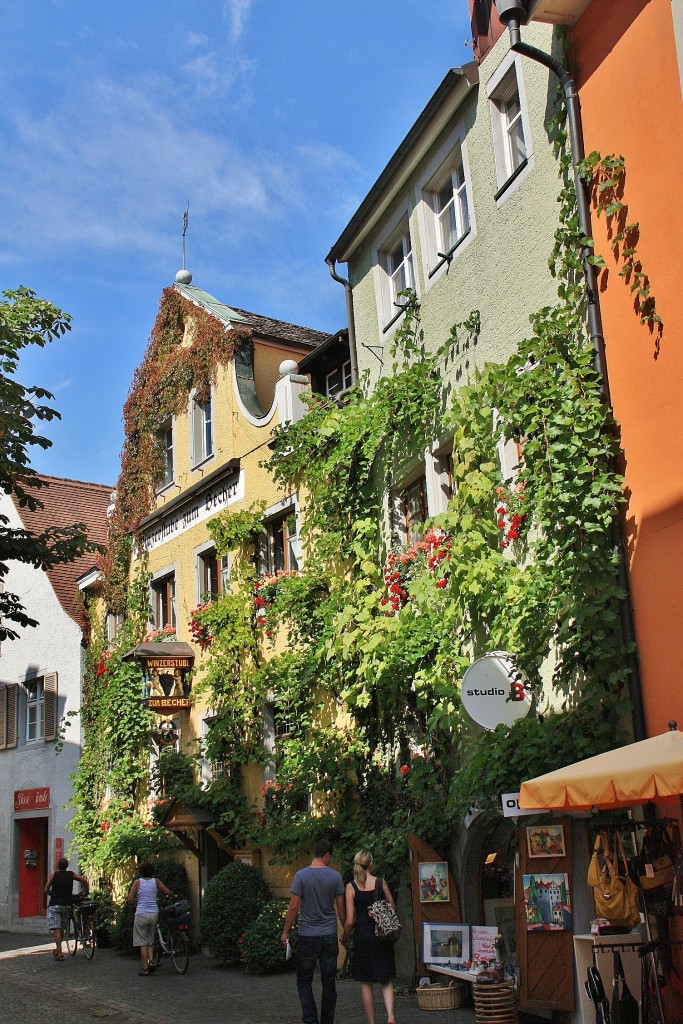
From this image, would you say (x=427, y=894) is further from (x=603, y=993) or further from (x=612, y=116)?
(x=612, y=116)

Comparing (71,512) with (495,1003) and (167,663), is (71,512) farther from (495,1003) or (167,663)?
(495,1003)

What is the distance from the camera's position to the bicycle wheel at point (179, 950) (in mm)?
14094

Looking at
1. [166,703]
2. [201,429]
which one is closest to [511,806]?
[166,703]

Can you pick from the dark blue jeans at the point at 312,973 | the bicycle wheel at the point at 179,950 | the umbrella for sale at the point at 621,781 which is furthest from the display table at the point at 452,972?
the bicycle wheel at the point at 179,950

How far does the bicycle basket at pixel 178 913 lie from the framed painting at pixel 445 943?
4.76 m

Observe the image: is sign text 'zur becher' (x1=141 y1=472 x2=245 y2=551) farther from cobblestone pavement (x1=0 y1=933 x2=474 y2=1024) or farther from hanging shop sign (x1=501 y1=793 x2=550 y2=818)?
hanging shop sign (x1=501 y1=793 x2=550 y2=818)

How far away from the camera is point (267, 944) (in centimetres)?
1323

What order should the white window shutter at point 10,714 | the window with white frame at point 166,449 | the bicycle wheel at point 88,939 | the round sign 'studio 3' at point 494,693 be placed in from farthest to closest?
1. the white window shutter at point 10,714
2. the window with white frame at point 166,449
3. the bicycle wheel at point 88,939
4. the round sign 'studio 3' at point 494,693

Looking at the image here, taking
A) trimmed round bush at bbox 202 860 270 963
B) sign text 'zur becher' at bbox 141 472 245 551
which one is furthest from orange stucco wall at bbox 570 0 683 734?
sign text 'zur becher' at bbox 141 472 245 551

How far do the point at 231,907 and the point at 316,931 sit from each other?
228 inches

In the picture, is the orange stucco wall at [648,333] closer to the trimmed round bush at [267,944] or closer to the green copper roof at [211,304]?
the trimmed round bush at [267,944]

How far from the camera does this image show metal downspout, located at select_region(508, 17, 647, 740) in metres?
8.81

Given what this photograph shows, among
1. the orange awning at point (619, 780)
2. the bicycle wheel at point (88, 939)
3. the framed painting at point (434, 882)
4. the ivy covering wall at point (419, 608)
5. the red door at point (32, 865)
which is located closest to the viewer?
the orange awning at point (619, 780)

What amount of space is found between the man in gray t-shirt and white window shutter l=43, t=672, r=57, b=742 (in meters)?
14.3
